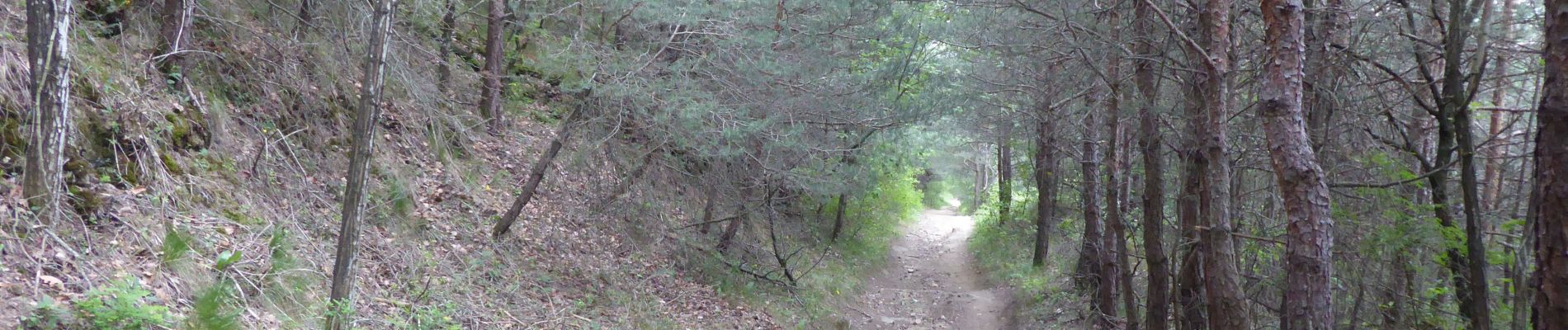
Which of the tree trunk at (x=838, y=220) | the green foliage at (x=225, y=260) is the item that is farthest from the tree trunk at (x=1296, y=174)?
the tree trunk at (x=838, y=220)

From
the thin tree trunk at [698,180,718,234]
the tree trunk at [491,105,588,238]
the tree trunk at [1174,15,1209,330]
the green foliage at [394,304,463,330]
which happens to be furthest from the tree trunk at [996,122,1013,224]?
the green foliage at [394,304,463,330]

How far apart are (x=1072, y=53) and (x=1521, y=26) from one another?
3618mm

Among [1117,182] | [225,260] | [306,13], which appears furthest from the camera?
[1117,182]

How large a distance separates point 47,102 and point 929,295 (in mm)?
13417

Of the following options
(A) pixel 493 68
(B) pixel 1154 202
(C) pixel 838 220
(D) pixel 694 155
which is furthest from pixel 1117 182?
(C) pixel 838 220

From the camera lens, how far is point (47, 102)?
444cm

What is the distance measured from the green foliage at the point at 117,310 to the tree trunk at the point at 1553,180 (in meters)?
6.90

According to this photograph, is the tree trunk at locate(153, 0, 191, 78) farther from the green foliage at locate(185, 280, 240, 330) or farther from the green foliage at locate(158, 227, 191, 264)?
the green foliage at locate(185, 280, 240, 330)

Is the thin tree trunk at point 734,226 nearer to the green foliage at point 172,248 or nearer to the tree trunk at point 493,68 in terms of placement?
the tree trunk at point 493,68

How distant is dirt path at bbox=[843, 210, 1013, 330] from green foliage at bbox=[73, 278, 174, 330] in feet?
32.8

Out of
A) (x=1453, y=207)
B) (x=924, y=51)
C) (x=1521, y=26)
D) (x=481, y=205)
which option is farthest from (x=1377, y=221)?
(x=481, y=205)

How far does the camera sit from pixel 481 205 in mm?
9727

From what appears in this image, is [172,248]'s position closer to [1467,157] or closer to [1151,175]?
[1151,175]

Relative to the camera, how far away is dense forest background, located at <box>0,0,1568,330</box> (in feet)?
16.1
